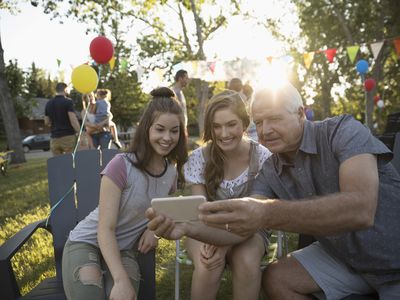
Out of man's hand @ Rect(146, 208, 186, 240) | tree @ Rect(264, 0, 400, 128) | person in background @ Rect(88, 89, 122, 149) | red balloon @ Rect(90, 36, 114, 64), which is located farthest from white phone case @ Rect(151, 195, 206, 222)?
tree @ Rect(264, 0, 400, 128)

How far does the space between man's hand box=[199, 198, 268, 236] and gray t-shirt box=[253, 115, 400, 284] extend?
485mm

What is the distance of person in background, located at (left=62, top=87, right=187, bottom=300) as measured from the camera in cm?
184

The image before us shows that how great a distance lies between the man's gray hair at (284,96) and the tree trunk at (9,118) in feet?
45.2

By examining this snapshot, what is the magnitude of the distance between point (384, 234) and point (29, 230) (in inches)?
72.4

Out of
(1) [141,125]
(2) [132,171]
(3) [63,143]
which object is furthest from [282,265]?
(3) [63,143]

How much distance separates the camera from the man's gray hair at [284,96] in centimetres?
165

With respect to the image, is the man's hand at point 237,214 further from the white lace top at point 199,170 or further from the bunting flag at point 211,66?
the bunting flag at point 211,66

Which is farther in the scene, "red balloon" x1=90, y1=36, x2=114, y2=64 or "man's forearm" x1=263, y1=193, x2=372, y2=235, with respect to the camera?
"red balloon" x1=90, y1=36, x2=114, y2=64

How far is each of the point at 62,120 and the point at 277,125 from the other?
5.62 meters

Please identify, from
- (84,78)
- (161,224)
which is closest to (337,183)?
(161,224)

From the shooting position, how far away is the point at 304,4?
62.1ft

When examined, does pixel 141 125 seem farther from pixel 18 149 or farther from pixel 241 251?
pixel 18 149

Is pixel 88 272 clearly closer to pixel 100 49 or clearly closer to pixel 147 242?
pixel 147 242

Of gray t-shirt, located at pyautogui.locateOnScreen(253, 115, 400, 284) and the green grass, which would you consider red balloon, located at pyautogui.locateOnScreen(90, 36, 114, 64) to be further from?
gray t-shirt, located at pyautogui.locateOnScreen(253, 115, 400, 284)
